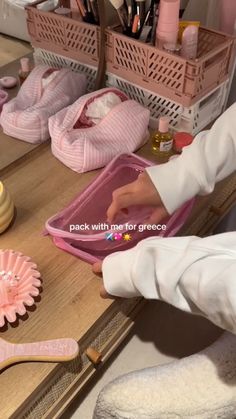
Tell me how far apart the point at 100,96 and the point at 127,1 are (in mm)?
172

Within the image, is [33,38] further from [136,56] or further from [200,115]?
[200,115]

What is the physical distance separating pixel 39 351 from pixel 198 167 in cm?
33

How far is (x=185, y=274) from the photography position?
49 cm

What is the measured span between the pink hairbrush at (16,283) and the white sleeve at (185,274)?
0.10 meters

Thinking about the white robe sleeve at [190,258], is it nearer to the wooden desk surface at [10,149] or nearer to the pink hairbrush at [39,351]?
the pink hairbrush at [39,351]

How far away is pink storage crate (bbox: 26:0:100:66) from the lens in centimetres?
79

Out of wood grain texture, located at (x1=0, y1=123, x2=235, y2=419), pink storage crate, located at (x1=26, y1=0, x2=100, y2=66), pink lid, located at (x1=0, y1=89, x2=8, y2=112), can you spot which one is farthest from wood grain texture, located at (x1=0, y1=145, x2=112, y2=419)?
pink storage crate, located at (x1=26, y1=0, x2=100, y2=66)

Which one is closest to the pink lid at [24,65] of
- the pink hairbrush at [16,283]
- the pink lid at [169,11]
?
the pink lid at [169,11]

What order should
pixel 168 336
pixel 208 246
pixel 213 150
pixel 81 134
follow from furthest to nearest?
pixel 168 336
pixel 81 134
pixel 213 150
pixel 208 246

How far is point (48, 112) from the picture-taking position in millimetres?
756

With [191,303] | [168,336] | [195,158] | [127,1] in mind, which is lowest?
[168,336]

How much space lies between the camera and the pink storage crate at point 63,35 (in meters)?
0.79

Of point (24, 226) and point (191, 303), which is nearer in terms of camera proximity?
point (191, 303)

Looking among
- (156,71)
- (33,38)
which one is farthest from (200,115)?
(33,38)
